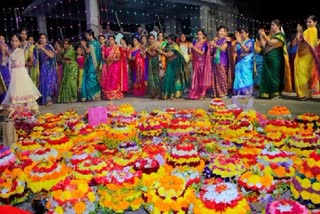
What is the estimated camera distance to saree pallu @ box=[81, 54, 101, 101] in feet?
31.8

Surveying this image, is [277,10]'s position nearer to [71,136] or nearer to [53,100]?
[53,100]

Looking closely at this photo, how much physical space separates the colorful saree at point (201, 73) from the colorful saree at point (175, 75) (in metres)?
0.30

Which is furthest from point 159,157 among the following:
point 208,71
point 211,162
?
point 208,71

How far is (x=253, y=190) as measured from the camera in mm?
3352

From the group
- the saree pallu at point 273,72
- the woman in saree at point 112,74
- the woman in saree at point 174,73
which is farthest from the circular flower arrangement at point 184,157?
the woman in saree at point 112,74

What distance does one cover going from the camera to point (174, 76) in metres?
9.19

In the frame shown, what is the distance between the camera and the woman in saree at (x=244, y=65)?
8586mm

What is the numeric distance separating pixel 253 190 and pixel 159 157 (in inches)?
44.7

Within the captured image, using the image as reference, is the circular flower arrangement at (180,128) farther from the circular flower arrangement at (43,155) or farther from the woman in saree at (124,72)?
the woman in saree at (124,72)

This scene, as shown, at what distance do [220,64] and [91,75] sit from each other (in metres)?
3.40

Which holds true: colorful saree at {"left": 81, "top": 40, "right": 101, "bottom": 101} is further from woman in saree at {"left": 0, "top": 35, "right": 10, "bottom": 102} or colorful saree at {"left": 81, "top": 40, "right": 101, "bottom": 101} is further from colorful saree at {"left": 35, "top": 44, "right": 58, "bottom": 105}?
woman in saree at {"left": 0, "top": 35, "right": 10, "bottom": 102}

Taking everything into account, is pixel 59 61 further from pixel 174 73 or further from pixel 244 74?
pixel 244 74

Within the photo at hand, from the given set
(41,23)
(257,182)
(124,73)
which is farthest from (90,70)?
(41,23)

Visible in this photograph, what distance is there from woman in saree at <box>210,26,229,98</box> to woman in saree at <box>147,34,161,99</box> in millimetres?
1496
